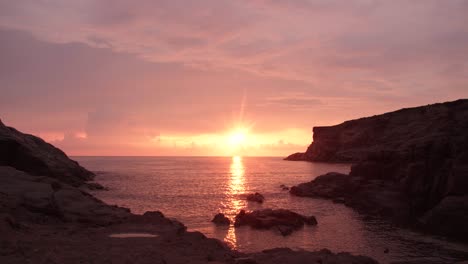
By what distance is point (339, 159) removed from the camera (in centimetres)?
19338

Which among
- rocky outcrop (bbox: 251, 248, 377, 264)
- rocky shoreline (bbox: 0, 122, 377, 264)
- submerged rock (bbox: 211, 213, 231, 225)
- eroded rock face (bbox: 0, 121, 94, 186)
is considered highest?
eroded rock face (bbox: 0, 121, 94, 186)

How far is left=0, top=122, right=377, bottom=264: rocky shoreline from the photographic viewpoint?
20234mm

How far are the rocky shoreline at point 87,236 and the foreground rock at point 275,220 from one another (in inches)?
481

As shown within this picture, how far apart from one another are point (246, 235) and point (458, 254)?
18.4 m

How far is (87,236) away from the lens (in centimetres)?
2464

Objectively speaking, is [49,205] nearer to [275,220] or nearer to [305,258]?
[305,258]

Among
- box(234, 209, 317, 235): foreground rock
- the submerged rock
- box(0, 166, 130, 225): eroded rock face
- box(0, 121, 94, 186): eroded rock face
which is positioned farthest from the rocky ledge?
box(0, 121, 94, 186): eroded rock face

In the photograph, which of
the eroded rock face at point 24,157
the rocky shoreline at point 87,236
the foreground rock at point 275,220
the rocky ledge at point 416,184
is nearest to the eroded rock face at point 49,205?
the rocky shoreline at point 87,236

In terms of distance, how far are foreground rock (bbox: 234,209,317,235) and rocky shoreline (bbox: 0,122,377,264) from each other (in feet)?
40.1

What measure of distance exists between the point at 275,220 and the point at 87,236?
22154mm

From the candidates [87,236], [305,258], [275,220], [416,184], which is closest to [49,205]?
[87,236]

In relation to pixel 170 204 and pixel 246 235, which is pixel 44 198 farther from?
pixel 170 204

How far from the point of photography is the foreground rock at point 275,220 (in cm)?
4022

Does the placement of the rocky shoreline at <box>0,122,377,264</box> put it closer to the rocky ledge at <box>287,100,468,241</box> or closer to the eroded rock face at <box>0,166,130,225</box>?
the eroded rock face at <box>0,166,130,225</box>
